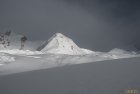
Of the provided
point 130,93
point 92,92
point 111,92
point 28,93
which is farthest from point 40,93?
point 130,93

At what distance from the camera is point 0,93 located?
82250 mm

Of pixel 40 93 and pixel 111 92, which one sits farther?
pixel 40 93

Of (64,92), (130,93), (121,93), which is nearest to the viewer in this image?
(130,93)

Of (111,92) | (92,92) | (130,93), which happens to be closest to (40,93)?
(92,92)

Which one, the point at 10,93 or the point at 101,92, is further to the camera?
the point at 10,93

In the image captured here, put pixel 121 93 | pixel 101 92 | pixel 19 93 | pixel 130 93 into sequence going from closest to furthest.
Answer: pixel 130 93 < pixel 121 93 < pixel 101 92 < pixel 19 93

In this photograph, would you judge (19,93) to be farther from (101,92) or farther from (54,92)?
(101,92)

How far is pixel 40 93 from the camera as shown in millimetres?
77562

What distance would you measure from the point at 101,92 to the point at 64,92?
11.2 m

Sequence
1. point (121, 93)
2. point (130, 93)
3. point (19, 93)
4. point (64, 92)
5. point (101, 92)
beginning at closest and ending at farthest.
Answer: point (130, 93)
point (121, 93)
point (101, 92)
point (64, 92)
point (19, 93)

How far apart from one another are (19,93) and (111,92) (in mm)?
29253

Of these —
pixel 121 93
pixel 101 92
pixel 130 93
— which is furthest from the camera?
pixel 101 92

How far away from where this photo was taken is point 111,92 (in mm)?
66250

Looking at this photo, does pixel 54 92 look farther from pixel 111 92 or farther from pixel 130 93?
pixel 130 93
